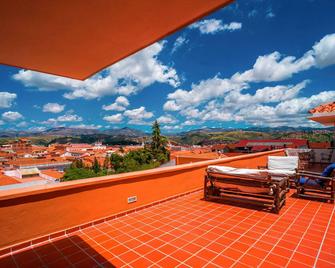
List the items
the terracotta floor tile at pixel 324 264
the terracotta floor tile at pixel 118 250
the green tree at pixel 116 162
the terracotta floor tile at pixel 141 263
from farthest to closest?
the green tree at pixel 116 162, the terracotta floor tile at pixel 118 250, the terracotta floor tile at pixel 141 263, the terracotta floor tile at pixel 324 264

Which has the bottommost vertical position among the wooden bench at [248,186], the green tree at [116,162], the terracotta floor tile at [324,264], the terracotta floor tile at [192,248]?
the green tree at [116,162]

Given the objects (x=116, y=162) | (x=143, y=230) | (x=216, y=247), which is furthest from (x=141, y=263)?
(x=116, y=162)

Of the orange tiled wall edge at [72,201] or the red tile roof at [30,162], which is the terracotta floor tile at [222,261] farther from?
the red tile roof at [30,162]

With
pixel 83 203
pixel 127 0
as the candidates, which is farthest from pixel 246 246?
pixel 127 0

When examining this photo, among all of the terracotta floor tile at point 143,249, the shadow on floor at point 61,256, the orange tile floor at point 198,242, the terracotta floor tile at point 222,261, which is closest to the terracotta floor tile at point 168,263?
the orange tile floor at point 198,242

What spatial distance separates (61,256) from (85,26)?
250 centimetres

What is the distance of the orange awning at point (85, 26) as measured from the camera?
1.34m

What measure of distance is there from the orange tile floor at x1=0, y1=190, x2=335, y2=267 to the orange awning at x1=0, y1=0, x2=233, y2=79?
2216 millimetres

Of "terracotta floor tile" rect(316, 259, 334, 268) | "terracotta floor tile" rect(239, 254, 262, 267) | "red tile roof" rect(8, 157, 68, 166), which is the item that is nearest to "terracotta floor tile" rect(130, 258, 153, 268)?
"terracotta floor tile" rect(239, 254, 262, 267)

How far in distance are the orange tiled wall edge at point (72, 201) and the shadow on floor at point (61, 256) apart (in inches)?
8.9

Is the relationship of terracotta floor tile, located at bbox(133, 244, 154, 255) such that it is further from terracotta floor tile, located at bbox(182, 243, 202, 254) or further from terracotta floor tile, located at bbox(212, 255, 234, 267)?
terracotta floor tile, located at bbox(212, 255, 234, 267)

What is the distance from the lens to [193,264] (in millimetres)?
2242

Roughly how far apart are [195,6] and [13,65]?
6.78 feet

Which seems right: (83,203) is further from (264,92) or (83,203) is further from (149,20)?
(264,92)
